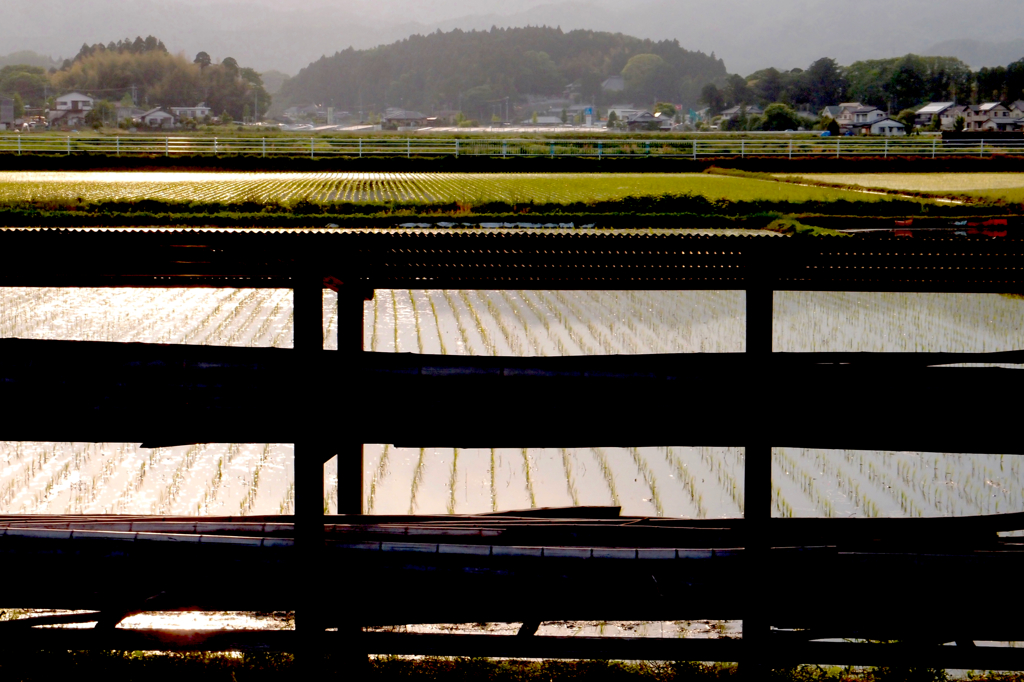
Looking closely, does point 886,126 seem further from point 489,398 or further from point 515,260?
point 489,398

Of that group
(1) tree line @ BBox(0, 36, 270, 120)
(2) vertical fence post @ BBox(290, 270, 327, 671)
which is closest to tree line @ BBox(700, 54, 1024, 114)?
(1) tree line @ BBox(0, 36, 270, 120)

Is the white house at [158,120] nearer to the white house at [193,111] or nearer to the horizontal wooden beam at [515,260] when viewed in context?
the white house at [193,111]

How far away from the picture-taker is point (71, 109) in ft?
547

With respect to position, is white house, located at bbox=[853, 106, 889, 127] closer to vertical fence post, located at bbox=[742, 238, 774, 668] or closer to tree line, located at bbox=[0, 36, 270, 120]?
tree line, located at bbox=[0, 36, 270, 120]

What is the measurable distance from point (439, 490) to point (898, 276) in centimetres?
326

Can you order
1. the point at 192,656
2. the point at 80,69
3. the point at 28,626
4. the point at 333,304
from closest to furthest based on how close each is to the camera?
the point at 28,626, the point at 192,656, the point at 333,304, the point at 80,69

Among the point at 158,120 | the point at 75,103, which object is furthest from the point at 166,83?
the point at 158,120

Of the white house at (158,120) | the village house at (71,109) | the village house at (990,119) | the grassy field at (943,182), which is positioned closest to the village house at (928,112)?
the village house at (990,119)

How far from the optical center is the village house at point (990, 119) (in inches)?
4199

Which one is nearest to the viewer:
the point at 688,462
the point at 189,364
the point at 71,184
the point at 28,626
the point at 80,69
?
the point at 189,364

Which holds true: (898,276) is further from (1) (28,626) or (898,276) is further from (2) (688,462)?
(2) (688,462)

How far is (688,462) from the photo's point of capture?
6668 millimetres

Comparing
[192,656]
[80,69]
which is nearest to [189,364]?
[192,656]

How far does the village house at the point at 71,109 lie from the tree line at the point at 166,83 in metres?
5.74
